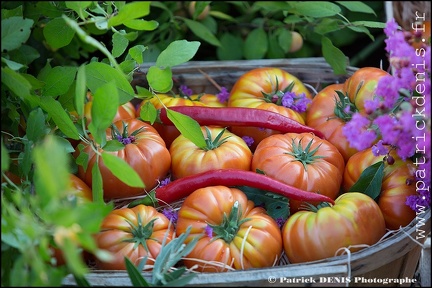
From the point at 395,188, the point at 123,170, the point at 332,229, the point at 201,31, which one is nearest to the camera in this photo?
the point at 123,170

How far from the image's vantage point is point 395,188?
1.31 meters

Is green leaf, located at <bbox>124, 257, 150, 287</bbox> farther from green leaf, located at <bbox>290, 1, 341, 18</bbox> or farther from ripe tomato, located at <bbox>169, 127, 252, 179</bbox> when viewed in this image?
green leaf, located at <bbox>290, 1, 341, 18</bbox>

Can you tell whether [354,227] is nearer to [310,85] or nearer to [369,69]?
[369,69]

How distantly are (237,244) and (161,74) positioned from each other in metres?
0.38

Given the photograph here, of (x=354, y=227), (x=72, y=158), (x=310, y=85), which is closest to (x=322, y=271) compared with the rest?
(x=354, y=227)

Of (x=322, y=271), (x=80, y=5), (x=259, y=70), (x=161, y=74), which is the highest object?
(x=80, y=5)

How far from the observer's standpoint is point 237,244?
121cm

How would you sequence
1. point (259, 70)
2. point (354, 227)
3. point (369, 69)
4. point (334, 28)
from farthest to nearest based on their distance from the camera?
1. point (334, 28)
2. point (259, 70)
3. point (369, 69)
4. point (354, 227)

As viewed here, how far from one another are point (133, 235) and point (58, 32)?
0.47m

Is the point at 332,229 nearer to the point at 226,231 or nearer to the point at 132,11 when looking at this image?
the point at 226,231

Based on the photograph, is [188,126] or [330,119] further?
[330,119]

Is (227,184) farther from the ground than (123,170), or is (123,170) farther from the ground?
(123,170)

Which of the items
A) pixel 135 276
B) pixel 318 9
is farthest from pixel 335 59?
pixel 135 276

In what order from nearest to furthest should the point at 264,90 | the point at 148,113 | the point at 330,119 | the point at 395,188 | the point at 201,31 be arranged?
the point at 395,188 < the point at 148,113 < the point at 330,119 < the point at 264,90 < the point at 201,31
